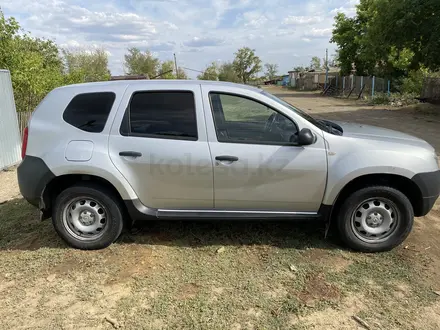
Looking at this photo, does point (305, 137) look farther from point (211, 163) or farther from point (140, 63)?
point (140, 63)

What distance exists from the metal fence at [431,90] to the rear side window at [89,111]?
21.3 m

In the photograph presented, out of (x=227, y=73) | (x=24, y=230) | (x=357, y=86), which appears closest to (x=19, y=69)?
(x=24, y=230)

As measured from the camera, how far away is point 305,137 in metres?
3.52

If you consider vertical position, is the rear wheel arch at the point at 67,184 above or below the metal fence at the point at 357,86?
below

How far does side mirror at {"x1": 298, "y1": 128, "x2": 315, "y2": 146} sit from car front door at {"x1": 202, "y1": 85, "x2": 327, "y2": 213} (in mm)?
55

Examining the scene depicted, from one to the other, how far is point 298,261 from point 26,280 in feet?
8.60

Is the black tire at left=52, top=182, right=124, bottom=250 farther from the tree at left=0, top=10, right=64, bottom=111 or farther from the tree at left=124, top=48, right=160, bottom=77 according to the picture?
the tree at left=124, top=48, right=160, bottom=77

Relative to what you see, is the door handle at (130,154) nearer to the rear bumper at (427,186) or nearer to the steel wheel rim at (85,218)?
the steel wheel rim at (85,218)

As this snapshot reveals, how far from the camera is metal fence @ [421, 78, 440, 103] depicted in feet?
68.0

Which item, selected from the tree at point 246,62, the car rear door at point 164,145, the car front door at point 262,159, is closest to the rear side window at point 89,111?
the car rear door at point 164,145

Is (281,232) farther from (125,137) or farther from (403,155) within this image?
(125,137)

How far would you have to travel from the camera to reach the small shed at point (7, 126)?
307 inches

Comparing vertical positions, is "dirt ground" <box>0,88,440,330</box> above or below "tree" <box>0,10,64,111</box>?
below

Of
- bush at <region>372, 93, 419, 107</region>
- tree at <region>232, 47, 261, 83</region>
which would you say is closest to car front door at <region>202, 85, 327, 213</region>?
bush at <region>372, 93, 419, 107</region>
